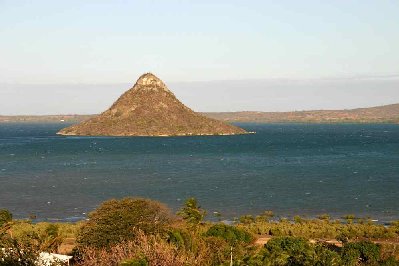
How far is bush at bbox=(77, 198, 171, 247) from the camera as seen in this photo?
33.4 meters

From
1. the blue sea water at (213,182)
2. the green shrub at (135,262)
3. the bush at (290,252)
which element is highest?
the green shrub at (135,262)

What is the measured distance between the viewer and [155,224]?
35.8m

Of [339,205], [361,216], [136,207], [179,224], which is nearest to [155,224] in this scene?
[136,207]

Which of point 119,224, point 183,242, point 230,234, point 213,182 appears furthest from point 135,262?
point 213,182

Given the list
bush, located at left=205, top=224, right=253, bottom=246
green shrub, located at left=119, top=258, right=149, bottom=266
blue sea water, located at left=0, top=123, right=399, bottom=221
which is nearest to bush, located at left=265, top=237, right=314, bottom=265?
bush, located at left=205, top=224, right=253, bottom=246

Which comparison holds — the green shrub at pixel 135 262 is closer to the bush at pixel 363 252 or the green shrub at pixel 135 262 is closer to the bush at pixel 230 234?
the bush at pixel 363 252

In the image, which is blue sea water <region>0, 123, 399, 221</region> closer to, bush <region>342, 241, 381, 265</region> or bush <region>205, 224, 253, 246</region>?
bush <region>205, 224, 253, 246</region>

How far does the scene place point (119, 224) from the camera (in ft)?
112

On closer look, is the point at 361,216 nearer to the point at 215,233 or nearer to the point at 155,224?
the point at 215,233

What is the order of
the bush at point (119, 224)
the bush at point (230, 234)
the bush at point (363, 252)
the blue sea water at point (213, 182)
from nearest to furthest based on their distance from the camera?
the bush at point (363, 252) < the bush at point (119, 224) < the bush at point (230, 234) < the blue sea water at point (213, 182)

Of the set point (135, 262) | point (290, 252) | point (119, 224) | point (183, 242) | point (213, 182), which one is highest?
point (135, 262)

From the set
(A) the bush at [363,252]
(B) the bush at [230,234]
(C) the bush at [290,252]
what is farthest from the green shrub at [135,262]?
(B) the bush at [230,234]

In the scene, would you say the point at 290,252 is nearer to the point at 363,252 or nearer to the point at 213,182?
the point at 363,252

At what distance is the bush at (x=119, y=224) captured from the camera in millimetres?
33356
